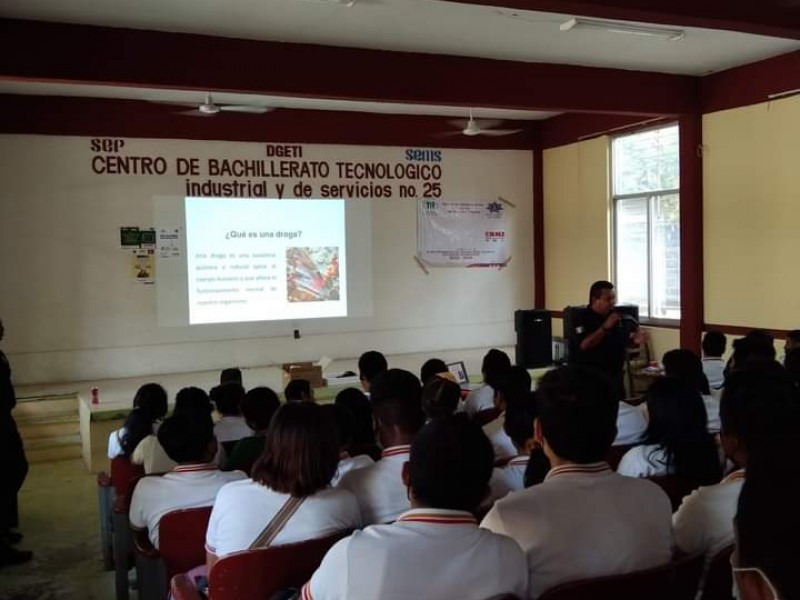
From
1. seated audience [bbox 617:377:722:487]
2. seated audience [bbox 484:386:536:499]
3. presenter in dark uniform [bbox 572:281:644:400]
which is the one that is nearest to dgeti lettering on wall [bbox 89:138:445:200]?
presenter in dark uniform [bbox 572:281:644:400]

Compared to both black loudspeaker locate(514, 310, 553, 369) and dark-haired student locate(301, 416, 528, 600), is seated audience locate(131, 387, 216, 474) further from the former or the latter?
black loudspeaker locate(514, 310, 553, 369)

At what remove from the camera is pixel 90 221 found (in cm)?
655

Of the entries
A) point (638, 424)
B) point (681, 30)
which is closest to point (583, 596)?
point (638, 424)

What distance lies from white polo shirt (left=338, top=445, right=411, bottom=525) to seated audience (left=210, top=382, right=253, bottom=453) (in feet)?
4.14

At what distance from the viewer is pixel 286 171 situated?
7.18 metres

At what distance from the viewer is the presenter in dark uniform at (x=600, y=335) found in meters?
4.70

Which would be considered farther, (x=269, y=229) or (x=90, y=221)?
(x=269, y=229)

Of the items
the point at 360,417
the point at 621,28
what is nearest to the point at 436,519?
the point at 360,417

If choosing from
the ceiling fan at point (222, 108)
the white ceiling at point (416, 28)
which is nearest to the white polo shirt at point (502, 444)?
the white ceiling at point (416, 28)

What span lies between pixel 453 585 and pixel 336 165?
20.9 ft

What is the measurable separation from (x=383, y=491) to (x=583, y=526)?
0.74m

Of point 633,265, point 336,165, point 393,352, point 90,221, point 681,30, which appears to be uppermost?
point 681,30

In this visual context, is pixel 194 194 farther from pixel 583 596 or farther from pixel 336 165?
pixel 583 596

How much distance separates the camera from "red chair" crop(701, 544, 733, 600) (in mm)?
1505
